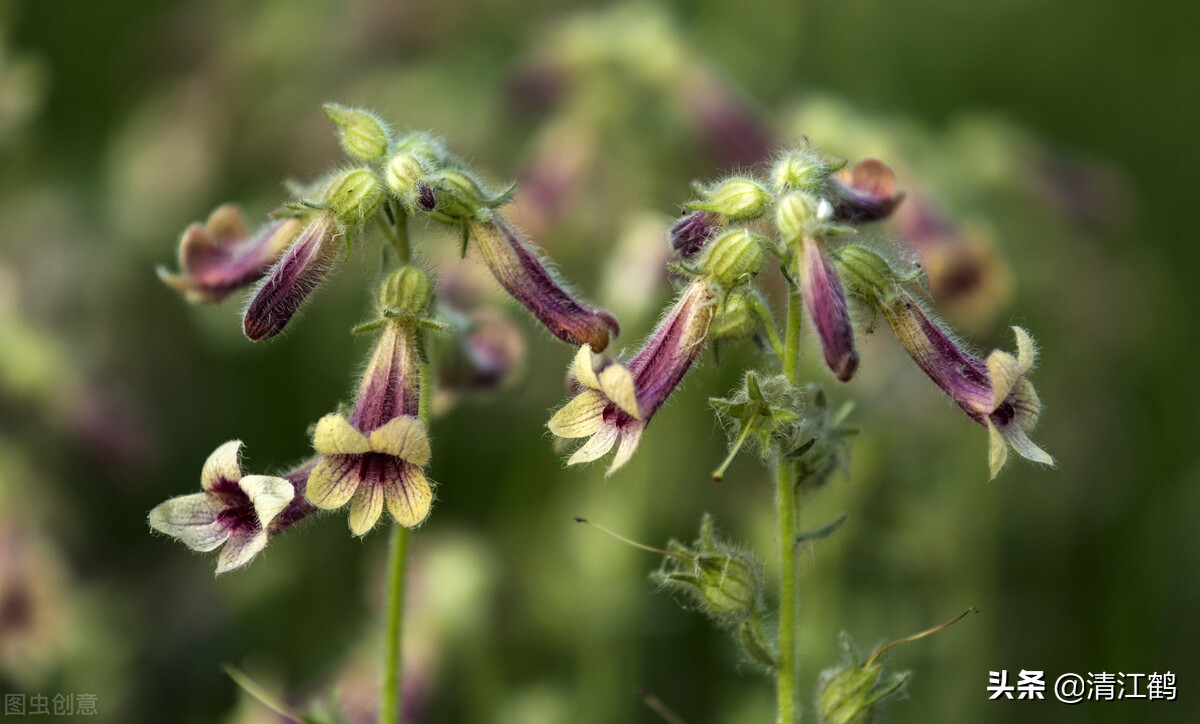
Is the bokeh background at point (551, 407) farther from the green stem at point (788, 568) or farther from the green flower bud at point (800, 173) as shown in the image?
the green stem at point (788, 568)

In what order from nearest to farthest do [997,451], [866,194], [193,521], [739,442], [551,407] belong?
[739,442] → [997,451] → [193,521] → [866,194] → [551,407]

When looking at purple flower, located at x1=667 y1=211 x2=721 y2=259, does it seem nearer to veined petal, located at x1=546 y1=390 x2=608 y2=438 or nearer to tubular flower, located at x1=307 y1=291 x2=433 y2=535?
veined petal, located at x1=546 y1=390 x2=608 y2=438

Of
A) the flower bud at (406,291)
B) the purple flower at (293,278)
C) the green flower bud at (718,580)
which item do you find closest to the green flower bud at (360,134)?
the purple flower at (293,278)

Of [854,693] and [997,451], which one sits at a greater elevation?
[997,451]

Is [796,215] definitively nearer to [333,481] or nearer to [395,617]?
[333,481]

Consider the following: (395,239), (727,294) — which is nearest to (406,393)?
(395,239)

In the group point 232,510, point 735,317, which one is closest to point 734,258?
point 735,317

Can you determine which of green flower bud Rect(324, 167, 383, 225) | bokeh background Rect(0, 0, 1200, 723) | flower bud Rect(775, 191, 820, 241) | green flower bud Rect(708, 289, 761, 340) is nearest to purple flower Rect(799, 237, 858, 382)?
flower bud Rect(775, 191, 820, 241)
